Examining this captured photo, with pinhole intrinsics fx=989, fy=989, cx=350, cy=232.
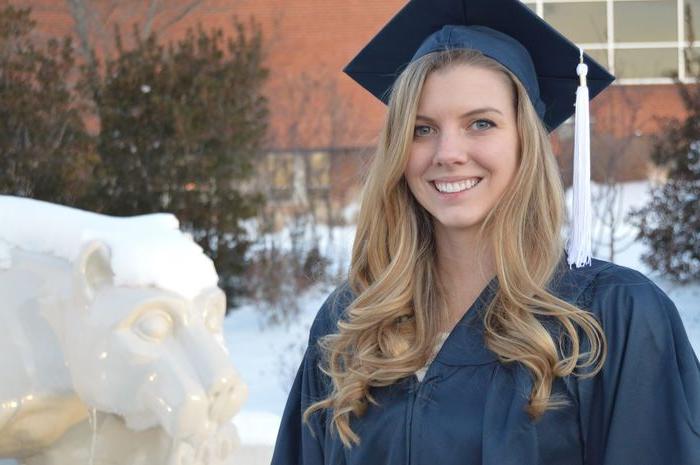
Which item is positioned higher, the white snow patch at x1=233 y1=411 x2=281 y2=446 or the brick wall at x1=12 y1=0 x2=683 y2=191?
the brick wall at x1=12 y1=0 x2=683 y2=191

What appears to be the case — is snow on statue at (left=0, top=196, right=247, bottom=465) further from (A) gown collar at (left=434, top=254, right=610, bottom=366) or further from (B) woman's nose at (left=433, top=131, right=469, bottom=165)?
(B) woman's nose at (left=433, top=131, right=469, bottom=165)

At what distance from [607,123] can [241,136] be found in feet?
16.0

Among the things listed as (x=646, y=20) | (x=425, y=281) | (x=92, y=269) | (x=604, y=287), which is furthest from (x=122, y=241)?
(x=646, y=20)

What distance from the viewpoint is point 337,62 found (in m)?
15.2

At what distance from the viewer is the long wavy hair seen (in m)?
1.87

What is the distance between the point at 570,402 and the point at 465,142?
21.8 inches

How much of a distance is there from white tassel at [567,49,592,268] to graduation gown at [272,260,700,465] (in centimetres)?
4

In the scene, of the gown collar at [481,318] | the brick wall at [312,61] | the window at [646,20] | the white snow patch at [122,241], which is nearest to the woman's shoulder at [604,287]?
the gown collar at [481,318]

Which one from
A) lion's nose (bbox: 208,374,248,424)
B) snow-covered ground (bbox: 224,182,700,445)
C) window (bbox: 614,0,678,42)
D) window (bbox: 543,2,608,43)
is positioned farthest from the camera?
window (bbox: 614,0,678,42)

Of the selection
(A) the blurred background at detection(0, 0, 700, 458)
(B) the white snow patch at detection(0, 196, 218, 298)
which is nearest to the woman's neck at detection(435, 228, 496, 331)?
(B) the white snow patch at detection(0, 196, 218, 298)

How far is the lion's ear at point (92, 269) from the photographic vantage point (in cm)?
289

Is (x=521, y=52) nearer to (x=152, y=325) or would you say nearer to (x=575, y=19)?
(x=152, y=325)

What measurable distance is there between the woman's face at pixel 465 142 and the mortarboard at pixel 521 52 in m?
0.09

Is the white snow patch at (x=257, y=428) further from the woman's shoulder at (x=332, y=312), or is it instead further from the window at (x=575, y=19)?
the window at (x=575, y=19)
